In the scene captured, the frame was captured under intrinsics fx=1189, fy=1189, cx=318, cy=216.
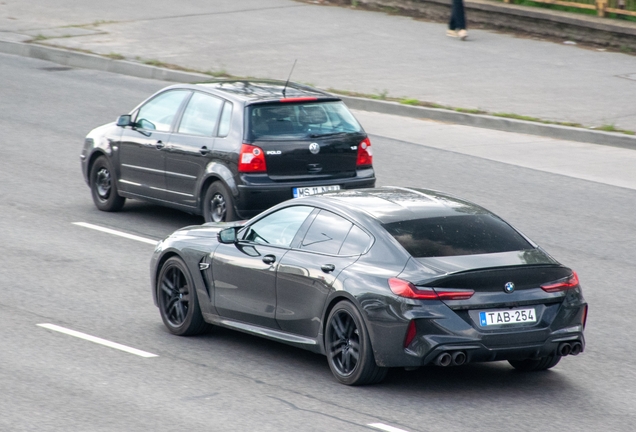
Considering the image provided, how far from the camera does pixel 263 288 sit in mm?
9039

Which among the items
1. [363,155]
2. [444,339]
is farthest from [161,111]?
[444,339]

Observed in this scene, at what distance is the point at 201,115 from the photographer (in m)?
13.4

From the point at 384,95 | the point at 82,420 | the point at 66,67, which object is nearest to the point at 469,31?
the point at 384,95

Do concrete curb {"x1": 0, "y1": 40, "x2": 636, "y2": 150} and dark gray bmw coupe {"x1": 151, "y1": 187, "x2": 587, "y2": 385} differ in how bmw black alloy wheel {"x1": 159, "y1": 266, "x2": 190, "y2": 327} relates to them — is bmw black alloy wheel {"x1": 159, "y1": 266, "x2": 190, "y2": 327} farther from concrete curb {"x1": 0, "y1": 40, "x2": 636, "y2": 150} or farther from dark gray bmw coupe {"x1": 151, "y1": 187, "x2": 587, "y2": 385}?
concrete curb {"x1": 0, "y1": 40, "x2": 636, "y2": 150}

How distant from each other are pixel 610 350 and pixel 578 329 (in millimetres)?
1228

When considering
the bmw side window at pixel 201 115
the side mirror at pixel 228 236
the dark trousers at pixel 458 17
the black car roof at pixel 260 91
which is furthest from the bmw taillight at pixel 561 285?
the dark trousers at pixel 458 17

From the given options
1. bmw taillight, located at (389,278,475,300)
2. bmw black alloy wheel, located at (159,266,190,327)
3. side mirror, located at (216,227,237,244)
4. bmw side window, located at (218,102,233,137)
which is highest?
bmw side window, located at (218,102,233,137)

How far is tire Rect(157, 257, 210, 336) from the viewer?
9.70 m

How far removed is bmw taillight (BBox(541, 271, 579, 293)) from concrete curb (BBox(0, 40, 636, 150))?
1009 cm

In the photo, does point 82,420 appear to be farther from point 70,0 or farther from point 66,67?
point 70,0

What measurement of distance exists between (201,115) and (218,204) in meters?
1.13

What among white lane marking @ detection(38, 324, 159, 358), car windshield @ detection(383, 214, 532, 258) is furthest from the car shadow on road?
car windshield @ detection(383, 214, 532, 258)

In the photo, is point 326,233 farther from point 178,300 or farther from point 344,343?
point 178,300

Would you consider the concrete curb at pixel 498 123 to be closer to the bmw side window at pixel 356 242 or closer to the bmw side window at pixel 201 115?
the bmw side window at pixel 201 115
